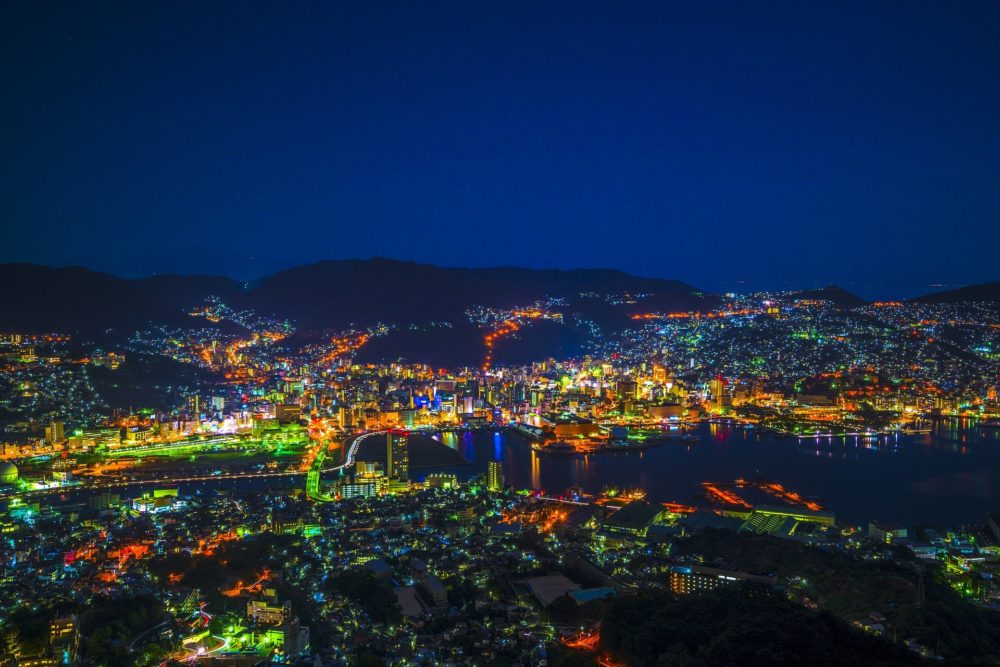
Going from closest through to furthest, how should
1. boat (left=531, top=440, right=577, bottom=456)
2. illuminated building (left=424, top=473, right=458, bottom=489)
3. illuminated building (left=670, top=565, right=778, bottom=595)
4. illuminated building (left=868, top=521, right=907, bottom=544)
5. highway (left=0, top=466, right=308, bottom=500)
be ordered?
illuminated building (left=670, top=565, right=778, bottom=595), illuminated building (left=868, top=521, right=907, bottom=544), highway (left=0, top=466, right=308, bottom=500), illuminated building (left=424, top=473, right=458, bottom=489), boat (left=531, top=440, right=577, bottom=456)

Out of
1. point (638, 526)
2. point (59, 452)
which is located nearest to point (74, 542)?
point (638, 526)

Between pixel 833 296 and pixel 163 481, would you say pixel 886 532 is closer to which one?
pixel 163 481

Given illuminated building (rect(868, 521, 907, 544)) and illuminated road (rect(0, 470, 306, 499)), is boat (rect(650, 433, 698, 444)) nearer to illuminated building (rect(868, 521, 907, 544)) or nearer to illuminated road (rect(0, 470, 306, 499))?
illuminated road (rect(0, 470, 306, 499))

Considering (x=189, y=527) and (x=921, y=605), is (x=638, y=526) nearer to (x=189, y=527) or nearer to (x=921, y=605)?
(x=921, y=605)

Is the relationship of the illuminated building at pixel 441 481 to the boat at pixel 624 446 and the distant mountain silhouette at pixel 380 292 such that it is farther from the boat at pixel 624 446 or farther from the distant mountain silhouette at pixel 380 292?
the distant mountain silhouette at pixel 380 292

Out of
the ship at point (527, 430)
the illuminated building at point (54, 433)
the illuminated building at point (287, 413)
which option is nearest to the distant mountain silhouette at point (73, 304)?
the illuminated building at point (54, 433)

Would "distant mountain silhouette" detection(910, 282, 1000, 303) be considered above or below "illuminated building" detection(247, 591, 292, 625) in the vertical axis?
above

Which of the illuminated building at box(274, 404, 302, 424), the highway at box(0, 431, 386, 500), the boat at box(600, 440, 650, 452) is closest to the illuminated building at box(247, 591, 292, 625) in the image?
the highway at box(0, 431, 386, 500)
